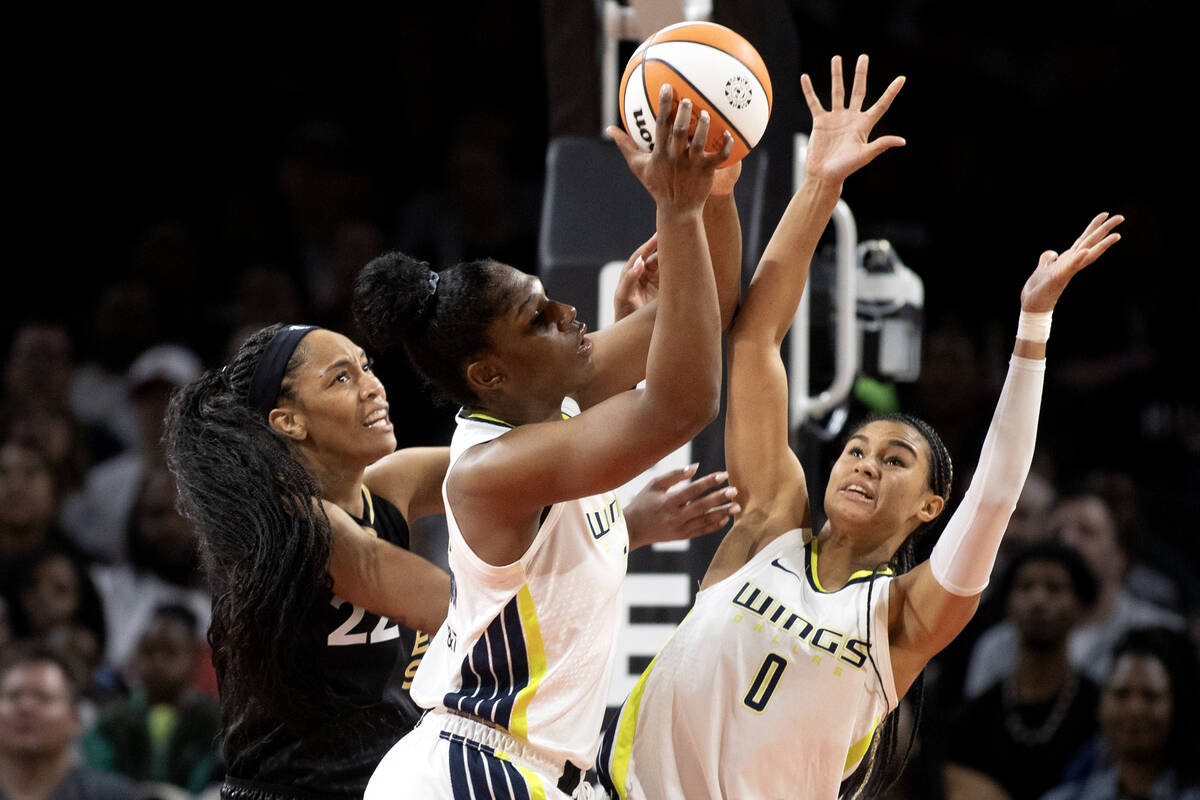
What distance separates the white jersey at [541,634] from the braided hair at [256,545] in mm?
372

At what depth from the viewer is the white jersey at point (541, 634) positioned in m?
2.72

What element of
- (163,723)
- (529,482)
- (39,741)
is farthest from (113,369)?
(529,482)

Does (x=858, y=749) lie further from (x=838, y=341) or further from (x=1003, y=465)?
(x=838, y=341)

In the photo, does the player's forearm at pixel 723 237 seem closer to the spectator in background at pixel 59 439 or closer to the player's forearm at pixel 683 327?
the player's forearm at pixel 683 327

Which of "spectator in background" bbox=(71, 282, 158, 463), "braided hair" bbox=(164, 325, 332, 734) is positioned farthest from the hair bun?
"spectator in background" bbox=(71, 282, 158, 463)

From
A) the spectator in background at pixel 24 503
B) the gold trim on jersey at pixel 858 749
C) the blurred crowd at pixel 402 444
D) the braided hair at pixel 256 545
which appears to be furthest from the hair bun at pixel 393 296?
the spectator in background at pixel 24 503

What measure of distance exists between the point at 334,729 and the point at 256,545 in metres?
0.44

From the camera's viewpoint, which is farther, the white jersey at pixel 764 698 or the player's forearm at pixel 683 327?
the white jersey at pixel 764 698

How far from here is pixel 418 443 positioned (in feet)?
20.9

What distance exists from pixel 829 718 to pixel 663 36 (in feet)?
4.44

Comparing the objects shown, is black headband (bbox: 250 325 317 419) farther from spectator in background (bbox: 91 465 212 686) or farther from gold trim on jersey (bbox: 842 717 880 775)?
spectator in background (bbox: 91 465 212 686)

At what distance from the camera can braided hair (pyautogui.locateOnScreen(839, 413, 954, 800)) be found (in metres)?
3.13

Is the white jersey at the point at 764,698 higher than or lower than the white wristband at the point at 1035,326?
lower

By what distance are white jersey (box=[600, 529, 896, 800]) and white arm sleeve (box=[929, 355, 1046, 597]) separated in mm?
200
